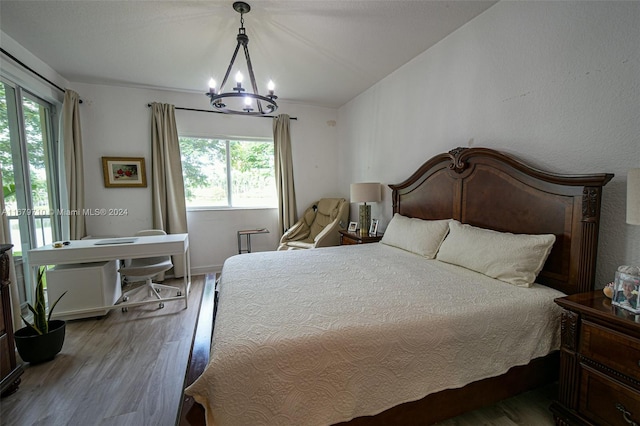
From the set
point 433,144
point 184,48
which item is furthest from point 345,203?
point 184,48

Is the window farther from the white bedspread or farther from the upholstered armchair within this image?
the white bedspread

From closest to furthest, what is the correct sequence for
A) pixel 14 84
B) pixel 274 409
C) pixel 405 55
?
pixel 274 409 → pixel 14 84 → pixel 405 55

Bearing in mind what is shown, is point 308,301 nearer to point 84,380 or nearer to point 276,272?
point 276,272

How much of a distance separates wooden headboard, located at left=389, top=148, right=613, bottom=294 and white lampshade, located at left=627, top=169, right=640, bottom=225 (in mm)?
297

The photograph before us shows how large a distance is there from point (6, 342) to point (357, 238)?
2.87m

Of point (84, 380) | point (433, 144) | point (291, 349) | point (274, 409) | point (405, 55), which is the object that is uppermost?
point (405, 55)

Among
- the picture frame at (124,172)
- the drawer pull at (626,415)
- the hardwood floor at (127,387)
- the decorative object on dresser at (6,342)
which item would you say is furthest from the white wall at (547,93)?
the picture frame at (124,172)

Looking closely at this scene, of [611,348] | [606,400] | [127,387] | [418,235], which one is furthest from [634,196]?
[127,387]

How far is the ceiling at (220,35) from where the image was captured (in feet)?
6.79

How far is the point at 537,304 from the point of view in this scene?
142 centimetres

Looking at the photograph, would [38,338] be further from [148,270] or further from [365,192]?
[365,192]

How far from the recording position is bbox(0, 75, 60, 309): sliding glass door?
→ 8.35 feet

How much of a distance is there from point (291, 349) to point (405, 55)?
2.97m

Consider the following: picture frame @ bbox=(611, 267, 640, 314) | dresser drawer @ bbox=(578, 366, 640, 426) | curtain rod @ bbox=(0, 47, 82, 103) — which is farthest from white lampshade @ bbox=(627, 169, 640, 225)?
curtain rod @ bbox=(0, 47, 82, 103)
